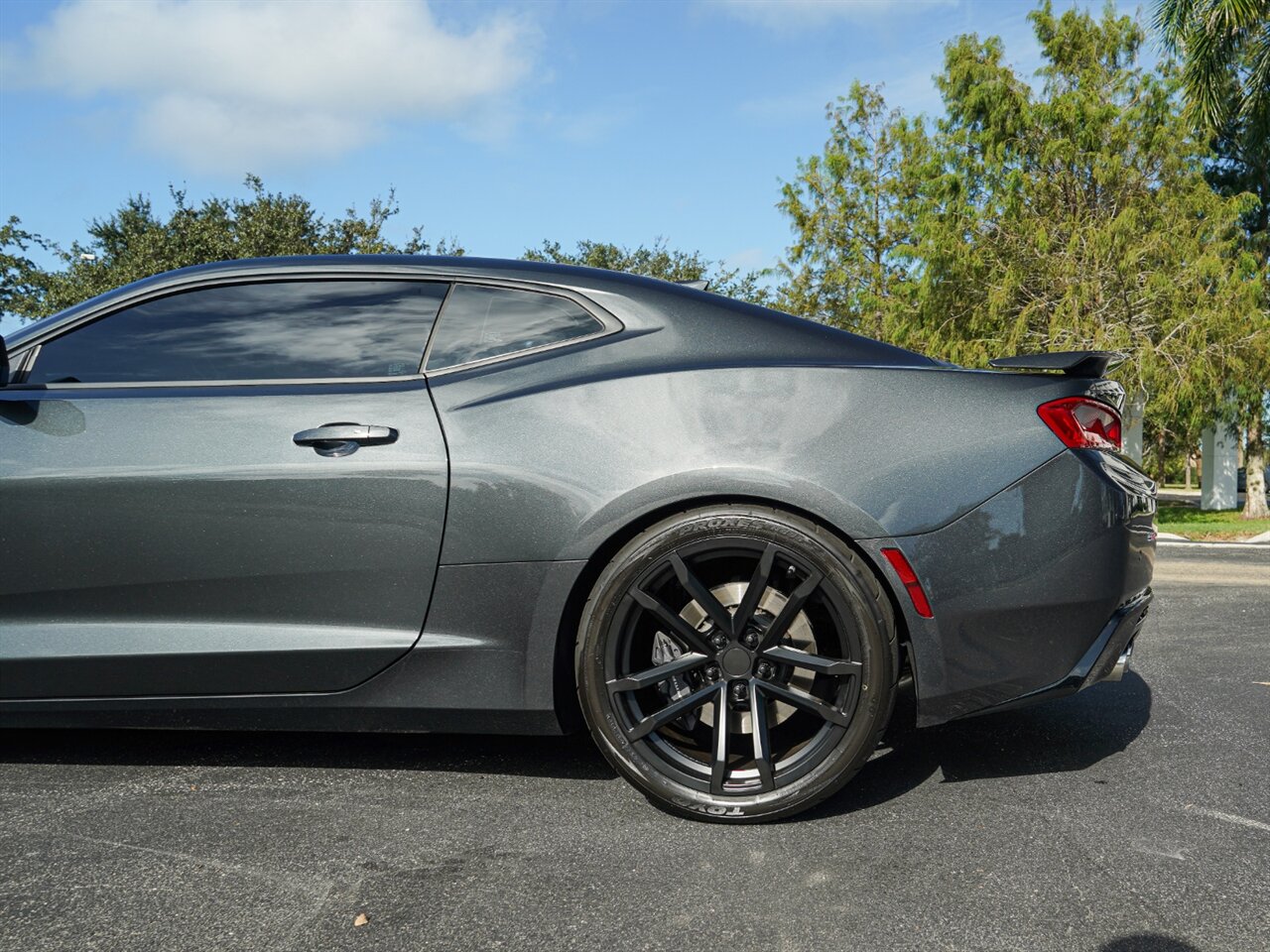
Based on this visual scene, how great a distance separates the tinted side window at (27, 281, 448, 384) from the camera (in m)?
3.04

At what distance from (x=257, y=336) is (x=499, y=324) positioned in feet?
2.40

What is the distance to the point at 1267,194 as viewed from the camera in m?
24.5

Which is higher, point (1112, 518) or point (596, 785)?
point (1112, 518)

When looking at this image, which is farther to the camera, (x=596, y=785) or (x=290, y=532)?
(x=596, y=785)

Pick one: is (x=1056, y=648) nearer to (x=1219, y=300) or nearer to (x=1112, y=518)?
(x=1112, y=518)

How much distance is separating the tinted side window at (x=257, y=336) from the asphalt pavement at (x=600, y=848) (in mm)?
1196

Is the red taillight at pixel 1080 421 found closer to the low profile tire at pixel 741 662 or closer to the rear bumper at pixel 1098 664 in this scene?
the rear bumper at pixel 1098 664

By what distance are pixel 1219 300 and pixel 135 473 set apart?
783 inches

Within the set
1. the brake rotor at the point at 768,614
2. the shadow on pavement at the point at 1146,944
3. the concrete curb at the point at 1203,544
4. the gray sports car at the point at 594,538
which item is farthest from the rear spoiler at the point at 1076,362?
the concrete curb at the point at 1203,544

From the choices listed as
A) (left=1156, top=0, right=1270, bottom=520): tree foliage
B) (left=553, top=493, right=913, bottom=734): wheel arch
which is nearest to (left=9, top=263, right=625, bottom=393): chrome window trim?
(left=553, top=493, right=913, bottom=734): wheel arch

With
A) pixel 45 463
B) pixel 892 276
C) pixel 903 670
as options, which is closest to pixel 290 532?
pixel 45 463

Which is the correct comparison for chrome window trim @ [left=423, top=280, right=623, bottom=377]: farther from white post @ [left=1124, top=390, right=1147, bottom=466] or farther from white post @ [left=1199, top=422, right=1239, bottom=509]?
white post @ [left=1199, top=422, right=1239, bottom=509]

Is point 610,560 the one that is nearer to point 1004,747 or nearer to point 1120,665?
point 1120,665

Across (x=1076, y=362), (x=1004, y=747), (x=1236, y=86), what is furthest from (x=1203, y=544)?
(x=1076, y=362)
